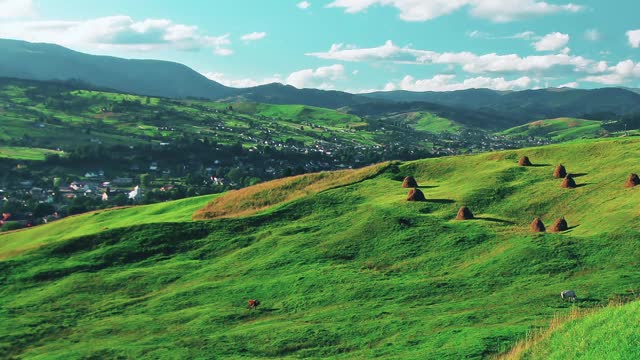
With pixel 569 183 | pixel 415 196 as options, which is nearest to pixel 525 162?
pixel 569 183

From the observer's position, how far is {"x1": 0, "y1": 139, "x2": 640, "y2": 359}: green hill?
38969 mm

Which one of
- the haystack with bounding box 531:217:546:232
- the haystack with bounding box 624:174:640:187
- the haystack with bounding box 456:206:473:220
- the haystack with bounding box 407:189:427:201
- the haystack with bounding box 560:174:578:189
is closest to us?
the haystack with bounding box 531:217:546:232

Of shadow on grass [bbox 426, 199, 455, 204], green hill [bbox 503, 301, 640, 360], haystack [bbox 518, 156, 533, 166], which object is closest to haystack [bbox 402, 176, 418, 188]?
shadow on grass [bbox 426, 199, 455, 204]

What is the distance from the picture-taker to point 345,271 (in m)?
52.4

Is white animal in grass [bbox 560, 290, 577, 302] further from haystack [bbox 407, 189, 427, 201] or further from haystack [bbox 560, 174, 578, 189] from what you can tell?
haystack [bbox 560, 174, 578, 189]

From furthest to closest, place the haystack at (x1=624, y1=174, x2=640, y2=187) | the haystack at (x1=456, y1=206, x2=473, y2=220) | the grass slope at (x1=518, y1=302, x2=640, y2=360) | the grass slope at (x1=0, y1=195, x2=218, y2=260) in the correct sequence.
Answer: the grass slope at (x1=0, y1=195, x2=218, y2=260) < the haystack at (x1=624, y1=174, x2=640, y2=187) < the haystack at (x1=456, y1=206, x2=473, y2=220) < the grass slope at (x1=518, y1=302, x2=640, y2=360)

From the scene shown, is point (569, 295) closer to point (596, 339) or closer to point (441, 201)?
point (596, 339)

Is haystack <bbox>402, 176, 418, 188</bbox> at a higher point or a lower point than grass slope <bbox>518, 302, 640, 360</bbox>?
higher

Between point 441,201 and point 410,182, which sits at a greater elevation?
point 410,182

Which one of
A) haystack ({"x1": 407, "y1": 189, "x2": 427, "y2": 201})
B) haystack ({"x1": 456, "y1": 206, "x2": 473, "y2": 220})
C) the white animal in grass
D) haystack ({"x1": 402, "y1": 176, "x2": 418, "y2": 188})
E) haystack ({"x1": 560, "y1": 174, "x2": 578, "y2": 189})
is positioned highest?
haystack ({"x1": 560, "y1": 174, "x2": 578, "y2": 189})

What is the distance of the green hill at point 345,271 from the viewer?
128 feet

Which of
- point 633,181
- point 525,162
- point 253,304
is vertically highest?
point 525,162

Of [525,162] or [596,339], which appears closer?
[596,339]

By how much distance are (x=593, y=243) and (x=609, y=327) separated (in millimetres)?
26445
